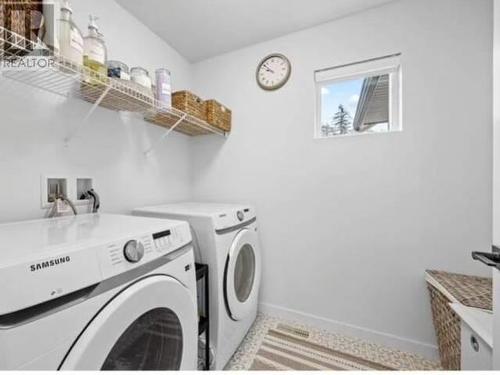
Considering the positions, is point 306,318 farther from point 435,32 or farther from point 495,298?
point 435,32

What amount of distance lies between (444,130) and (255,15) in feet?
4.79

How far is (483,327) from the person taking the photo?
84 centimetres

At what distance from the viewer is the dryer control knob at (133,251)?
2.08 feet

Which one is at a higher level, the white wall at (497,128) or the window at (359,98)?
the window at (359,98)

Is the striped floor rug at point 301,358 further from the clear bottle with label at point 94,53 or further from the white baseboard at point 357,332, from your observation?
the clear bottle with label at point 94,53

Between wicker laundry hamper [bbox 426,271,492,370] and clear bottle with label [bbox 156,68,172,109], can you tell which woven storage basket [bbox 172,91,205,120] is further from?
wicker laundry hamper [bbox 426,271,492,370]

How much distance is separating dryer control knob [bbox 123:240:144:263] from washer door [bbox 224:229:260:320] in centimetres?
64

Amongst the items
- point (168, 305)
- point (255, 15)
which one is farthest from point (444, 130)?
point (168, 305)

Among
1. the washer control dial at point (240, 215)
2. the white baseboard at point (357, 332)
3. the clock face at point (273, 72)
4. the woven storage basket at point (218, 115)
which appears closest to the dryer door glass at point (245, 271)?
the washer control dial at point (240, 215)

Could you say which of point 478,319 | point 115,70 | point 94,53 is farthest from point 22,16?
point 478,319

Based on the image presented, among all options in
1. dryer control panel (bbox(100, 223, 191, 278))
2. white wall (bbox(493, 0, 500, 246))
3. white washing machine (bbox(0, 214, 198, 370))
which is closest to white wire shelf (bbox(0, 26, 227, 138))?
white washing machine (bbox(0, 214, 198, 370))

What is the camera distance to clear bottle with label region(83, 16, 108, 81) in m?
0.95

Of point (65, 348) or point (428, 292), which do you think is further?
point (428, 292)

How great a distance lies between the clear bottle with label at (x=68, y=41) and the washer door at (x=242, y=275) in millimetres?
1124
